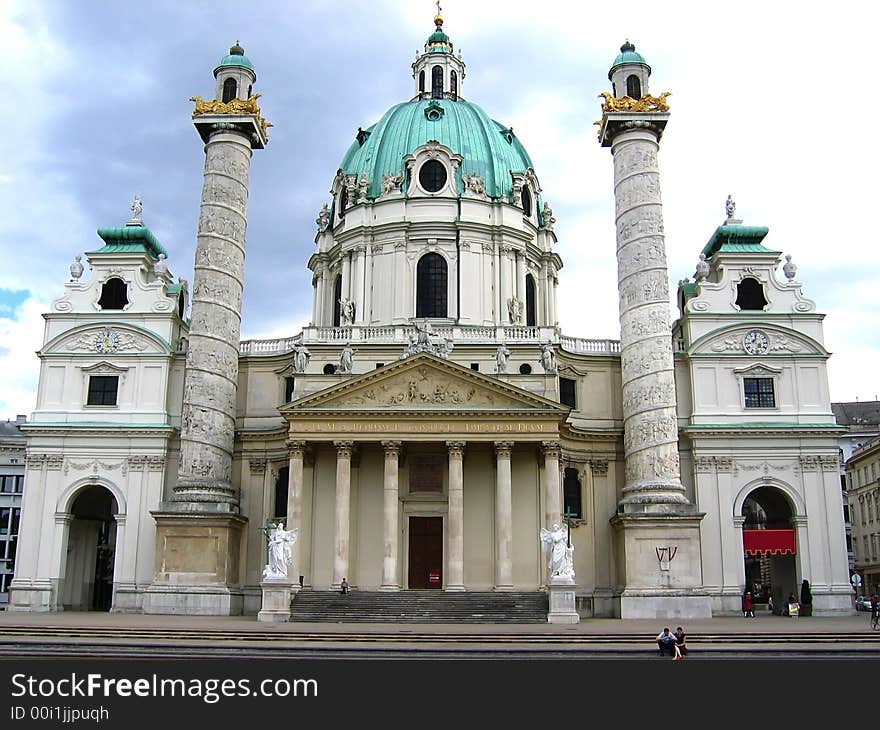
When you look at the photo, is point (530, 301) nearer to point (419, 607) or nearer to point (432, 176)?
point (432, 176)

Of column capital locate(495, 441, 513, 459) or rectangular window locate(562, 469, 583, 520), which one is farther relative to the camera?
rectangular window locate(562, 469, 583, 520)

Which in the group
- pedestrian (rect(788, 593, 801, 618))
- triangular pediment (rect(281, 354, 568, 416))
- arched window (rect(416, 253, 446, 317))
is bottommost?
pedestrian (rect(788, 593, 801, 618))

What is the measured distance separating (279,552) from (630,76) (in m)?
25.4

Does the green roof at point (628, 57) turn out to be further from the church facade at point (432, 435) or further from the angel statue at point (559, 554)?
the angel statue at point (559, 554)

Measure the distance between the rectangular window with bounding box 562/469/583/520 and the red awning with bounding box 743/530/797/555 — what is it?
7.25 metres

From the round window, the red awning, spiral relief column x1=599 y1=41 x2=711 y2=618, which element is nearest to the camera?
spiral relief column x1=599 y1=41 x2=711 y2=618

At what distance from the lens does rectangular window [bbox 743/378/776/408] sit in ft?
133

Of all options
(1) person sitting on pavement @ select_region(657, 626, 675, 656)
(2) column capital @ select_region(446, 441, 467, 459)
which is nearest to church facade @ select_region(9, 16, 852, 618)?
(2) column capital @ select_region(446, 441, 467, 459)

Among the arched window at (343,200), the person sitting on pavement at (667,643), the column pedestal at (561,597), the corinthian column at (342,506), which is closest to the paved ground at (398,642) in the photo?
the person sitting on pavement at (667,643)

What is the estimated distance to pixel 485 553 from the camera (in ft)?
126

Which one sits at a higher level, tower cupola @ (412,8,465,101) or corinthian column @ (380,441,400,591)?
tower cupola @ (412,8,465,101)

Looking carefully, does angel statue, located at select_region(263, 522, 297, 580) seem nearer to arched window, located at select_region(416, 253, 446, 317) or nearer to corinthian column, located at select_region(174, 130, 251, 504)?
corinthian column, located at select_region(174, 130, 251, 504)
